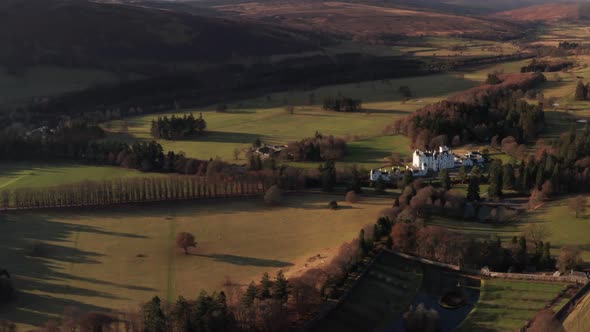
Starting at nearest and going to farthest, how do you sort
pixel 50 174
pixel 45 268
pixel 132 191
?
1. pixel 45 268
2. pixel 132 191
3. pixel 50 174

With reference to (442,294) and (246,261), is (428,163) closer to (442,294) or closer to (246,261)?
(442,294)

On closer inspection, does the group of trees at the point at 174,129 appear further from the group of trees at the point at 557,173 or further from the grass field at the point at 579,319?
the grass field at the point at 579,319

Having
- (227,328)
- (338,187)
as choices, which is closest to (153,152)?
(338,187)

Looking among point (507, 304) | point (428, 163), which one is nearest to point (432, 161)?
point (428, 163)

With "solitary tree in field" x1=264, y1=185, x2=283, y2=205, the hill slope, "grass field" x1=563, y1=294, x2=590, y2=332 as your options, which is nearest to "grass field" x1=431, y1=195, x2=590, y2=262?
"grass field" x1=563, y1=294, x2=590, y2=332

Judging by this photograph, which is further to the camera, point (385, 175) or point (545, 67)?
point (545, 67)

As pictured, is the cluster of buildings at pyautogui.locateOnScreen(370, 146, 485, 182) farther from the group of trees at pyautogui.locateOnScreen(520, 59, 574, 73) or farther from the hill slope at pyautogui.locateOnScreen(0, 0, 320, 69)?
the hill slope at pyautogui.locateOnScreen(0, 0, 320, 69)

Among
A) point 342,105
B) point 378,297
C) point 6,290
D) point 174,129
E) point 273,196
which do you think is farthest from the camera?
point 342,105
